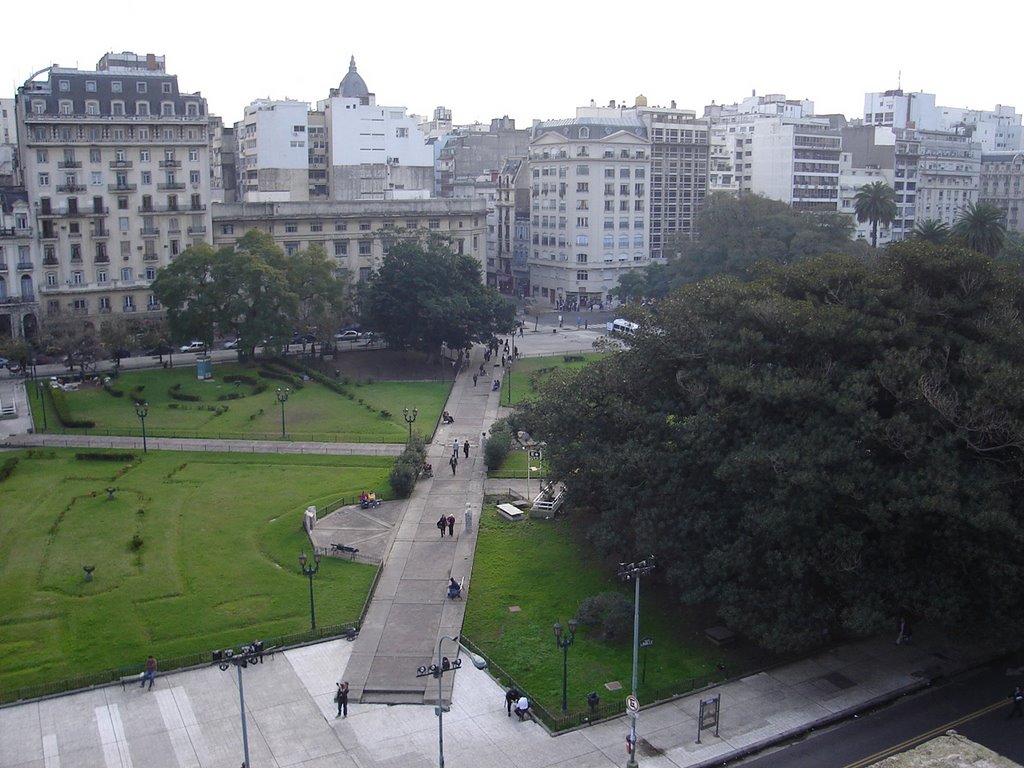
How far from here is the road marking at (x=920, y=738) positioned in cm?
3076

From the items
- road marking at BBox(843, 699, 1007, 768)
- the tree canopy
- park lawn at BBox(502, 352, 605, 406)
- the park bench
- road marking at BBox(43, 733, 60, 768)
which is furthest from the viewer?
the tree canopy

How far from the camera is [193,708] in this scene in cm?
3322

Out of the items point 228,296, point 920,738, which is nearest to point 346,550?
point 920,738

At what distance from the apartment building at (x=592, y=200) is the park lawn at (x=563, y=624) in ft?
255

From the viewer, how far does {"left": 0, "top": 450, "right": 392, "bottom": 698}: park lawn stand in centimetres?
3725

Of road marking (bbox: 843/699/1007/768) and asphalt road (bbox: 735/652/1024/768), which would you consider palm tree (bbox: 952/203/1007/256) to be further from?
road marking (bbox: 843/699/1007/768)

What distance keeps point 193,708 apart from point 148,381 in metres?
48.5

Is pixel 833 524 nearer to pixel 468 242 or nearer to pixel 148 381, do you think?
pixel 148 381

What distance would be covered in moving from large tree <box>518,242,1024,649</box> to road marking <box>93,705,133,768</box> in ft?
60.8

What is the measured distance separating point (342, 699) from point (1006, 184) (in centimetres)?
15296

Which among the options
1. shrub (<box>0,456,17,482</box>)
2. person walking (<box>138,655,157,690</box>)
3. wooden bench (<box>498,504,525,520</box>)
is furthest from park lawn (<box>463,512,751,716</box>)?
shrub (<box>0,456,17,482</box>)

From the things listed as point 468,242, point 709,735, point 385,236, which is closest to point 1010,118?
point 468,242

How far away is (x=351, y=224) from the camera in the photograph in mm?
104688

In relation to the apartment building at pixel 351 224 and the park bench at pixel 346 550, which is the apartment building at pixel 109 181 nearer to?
the apartment building at pixel 351 224
